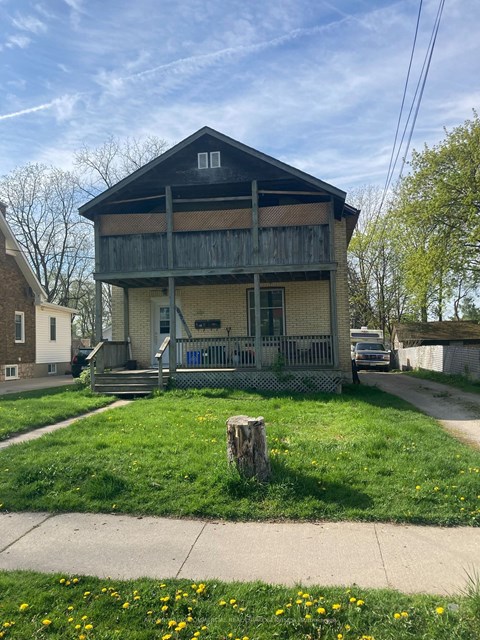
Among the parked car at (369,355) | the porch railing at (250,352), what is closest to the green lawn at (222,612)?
the porch railing at (250,352)

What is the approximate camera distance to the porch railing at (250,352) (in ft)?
48.6

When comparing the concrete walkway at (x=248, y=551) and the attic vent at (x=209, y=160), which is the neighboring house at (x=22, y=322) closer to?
the attic vent at (x=209, y=160)

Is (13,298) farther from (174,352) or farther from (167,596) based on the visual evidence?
(167,596)

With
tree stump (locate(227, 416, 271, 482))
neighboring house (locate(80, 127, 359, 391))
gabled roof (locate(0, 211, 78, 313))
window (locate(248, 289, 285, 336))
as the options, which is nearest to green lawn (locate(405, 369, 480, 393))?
neighboring house (locate(80, 127, 359, 391))

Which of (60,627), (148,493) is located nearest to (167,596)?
(60,627)

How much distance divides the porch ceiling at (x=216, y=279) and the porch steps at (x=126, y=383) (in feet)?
9.97

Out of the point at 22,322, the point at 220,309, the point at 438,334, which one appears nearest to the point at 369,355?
the point at 438,334

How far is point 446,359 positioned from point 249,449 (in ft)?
66.8

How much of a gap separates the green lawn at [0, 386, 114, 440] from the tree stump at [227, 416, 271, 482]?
4.75m

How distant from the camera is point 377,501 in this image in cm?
513

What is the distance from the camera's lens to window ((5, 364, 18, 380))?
22578 mm

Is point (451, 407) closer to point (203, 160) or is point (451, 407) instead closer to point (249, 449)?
point (249, 449)

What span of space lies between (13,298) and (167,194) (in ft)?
40.3

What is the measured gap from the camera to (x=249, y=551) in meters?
4.16
